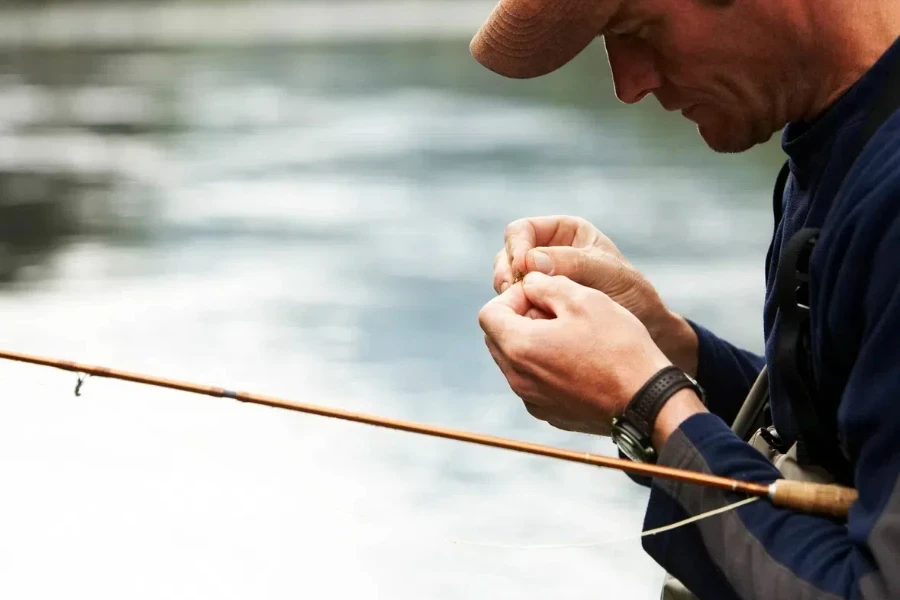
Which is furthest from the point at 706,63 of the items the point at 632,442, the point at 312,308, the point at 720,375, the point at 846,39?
the point at 312,308

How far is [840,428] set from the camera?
0.90 meters

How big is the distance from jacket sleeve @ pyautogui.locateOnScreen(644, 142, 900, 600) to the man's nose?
0.25 metres

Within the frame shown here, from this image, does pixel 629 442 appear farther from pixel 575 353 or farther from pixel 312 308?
pixel 312 308

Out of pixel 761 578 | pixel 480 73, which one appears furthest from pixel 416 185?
pixel 761 578

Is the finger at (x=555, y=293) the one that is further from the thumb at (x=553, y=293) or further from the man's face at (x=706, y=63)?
the man's face at (x=706, y=63)

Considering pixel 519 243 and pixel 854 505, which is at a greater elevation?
pixel 519 243

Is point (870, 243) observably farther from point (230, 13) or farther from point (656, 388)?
point (230, 13)

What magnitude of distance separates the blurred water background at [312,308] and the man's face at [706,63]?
3.20ft

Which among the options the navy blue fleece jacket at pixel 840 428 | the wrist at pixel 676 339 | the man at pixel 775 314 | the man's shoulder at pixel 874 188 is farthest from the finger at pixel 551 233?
the man's shoulder at pixel 874 188

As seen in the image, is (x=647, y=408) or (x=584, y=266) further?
(x=584, y=266)

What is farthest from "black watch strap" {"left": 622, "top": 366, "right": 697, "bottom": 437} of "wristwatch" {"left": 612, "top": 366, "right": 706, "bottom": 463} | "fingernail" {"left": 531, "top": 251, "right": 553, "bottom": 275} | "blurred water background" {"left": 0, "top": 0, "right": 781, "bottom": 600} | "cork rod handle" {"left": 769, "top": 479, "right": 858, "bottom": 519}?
"blurred water background" {"left": 0, "top": 0, "right": 781, "bottom": 600}

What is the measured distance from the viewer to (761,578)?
921 millimetres

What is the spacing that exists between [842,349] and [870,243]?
95mm

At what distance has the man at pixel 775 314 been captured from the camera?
868 mm
